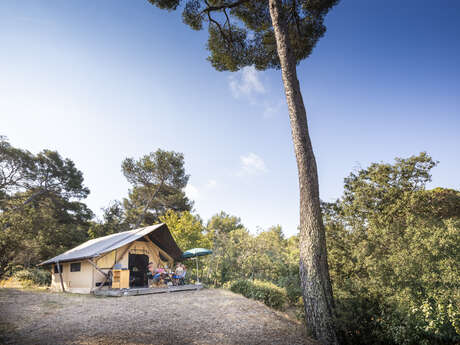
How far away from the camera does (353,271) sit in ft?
23.6

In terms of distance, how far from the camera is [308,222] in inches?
220

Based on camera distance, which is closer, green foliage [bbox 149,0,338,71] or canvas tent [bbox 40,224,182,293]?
green foliage [bbox 149,0,338,71]

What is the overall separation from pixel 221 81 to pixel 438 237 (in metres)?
9.55

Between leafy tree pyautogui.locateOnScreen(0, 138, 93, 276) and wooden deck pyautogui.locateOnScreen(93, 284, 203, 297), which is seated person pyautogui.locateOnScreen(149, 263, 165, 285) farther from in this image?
leafy tree pyautogui.locateOnScreen(0, 138, 93, 276)

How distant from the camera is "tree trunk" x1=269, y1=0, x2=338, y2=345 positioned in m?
5.01

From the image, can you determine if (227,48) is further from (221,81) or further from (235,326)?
(235,326)

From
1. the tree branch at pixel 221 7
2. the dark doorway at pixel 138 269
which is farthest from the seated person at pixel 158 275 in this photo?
the tree branch at pixel 221 7

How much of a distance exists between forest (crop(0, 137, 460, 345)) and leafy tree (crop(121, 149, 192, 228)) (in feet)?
14.6

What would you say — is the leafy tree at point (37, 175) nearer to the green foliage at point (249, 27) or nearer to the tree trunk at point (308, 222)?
the green foliage at point (249, 27)

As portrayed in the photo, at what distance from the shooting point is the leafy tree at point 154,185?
899 inches

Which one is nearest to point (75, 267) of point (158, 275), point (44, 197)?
point (158, 275)

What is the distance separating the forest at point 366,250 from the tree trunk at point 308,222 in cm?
45

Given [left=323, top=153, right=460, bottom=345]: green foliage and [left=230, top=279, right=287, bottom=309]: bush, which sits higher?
[left=323, top=153, right=460, bottom=345]: green foliage

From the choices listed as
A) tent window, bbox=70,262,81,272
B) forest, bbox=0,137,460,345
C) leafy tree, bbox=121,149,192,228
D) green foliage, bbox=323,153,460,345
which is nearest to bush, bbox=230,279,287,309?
forest, bbox=0,137,460,345
